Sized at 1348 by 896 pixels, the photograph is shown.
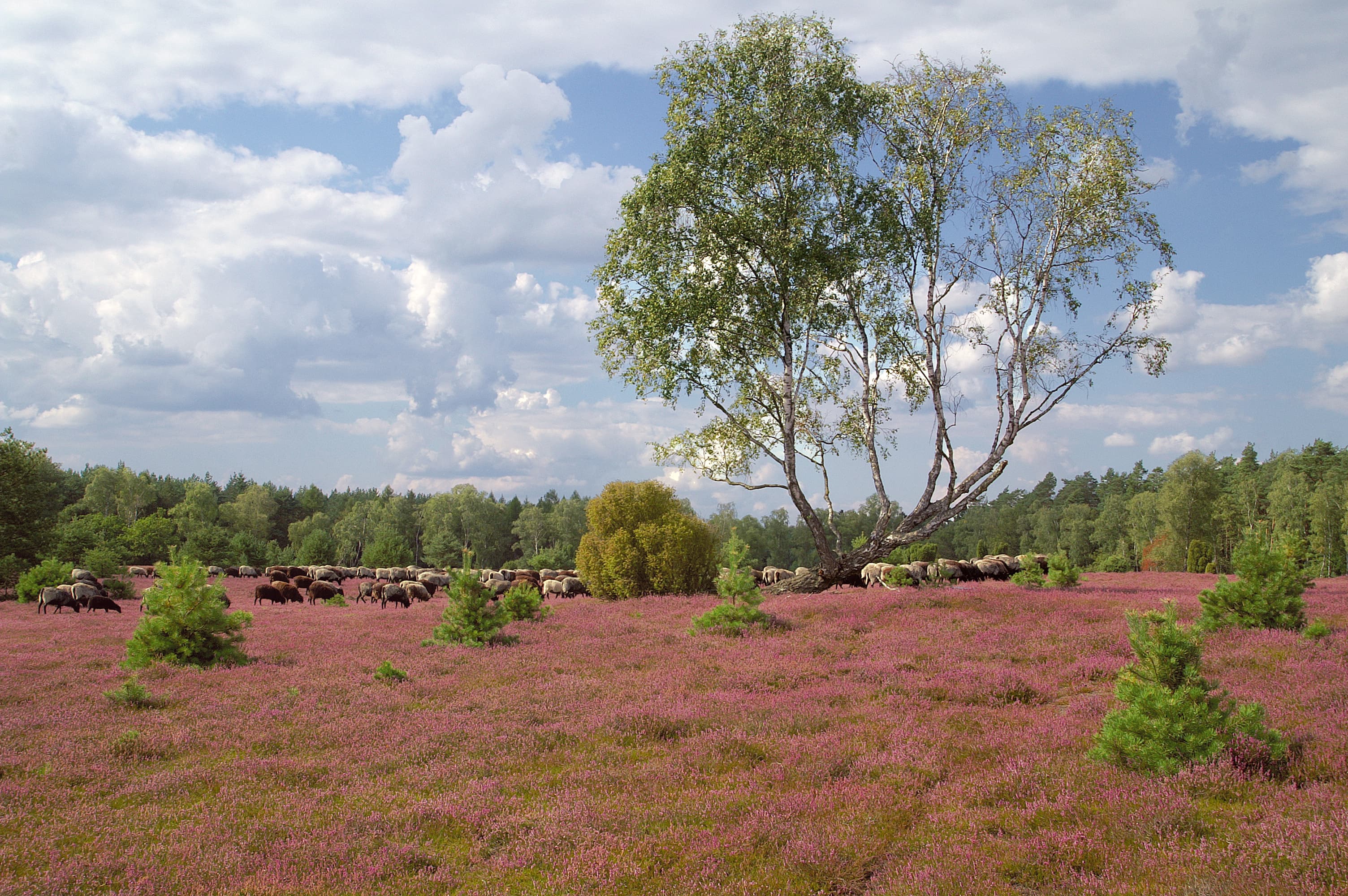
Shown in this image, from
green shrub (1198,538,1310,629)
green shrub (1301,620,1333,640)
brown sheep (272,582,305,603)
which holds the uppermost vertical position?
green shrub (1198,538,1310,629)

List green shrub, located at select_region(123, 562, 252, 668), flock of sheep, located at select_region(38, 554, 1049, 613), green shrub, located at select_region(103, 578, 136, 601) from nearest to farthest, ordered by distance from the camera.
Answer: green shrub, located at select_region(123, 562, 252, 668) < flock of sheep, located at select_region(38, 554, 1049, 613) < green shrub, located at select_region(103, 578, 136, 601)

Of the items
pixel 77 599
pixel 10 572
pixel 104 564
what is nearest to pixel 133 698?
pixel 77 599

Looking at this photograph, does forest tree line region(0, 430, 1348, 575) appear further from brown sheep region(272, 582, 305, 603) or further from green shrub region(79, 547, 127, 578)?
brown sheep region(272, 582, 305, 603)

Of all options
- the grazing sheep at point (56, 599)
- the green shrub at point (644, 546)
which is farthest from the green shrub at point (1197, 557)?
the grazing sheep at point (56, 599)

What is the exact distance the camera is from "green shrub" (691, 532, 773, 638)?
19.3m

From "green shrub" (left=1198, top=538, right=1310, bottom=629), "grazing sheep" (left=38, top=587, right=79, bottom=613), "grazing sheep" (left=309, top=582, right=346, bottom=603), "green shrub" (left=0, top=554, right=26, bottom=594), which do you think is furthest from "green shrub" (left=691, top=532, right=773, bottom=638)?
"green shrub" (left=0, top=554, right=26, bottom=594)

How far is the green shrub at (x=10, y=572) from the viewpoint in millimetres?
38406

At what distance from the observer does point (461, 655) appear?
17.2 m

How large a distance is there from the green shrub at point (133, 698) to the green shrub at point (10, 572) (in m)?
34.9

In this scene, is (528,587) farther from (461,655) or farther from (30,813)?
(30,813)

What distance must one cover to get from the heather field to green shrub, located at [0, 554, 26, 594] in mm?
28717

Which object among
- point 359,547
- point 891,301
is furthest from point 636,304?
point 359,547

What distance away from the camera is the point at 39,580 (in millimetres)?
34062

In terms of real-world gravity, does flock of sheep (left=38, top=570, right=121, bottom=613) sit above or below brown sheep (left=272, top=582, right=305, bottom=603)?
above
